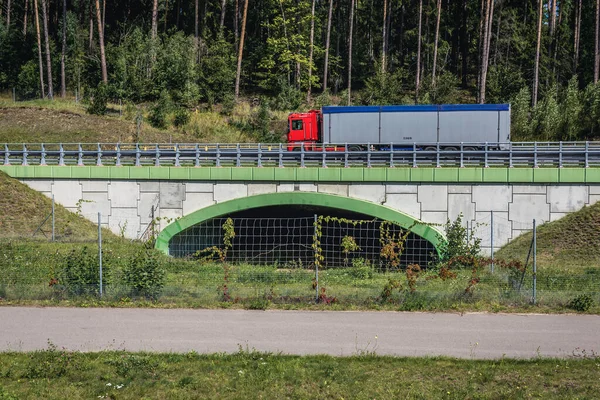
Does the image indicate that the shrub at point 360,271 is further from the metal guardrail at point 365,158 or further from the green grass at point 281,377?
the green grass at point 281,377

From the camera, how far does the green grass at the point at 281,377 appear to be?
31.1ft

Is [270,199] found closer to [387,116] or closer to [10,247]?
[10,247]

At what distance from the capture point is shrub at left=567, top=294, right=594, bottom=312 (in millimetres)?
14484

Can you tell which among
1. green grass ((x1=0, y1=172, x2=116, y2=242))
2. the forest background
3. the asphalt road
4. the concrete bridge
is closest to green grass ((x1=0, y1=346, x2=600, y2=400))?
the asphalt road

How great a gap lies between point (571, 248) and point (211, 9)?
187ft

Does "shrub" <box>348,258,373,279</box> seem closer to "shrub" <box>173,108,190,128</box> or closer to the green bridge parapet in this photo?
the green bridge parapet

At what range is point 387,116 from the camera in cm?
3275

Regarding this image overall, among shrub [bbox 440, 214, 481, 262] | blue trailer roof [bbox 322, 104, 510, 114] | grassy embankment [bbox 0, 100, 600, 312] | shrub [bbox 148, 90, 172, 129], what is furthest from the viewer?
shrub [bbox 148, 90, 172, 129]

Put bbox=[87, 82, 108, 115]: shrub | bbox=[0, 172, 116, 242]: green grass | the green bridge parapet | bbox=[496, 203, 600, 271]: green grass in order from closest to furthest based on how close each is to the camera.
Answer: bbox=[496, 203, 600, 271]: green grass, the green bridge parapet, bbox=[0, 172, 116, 242]: green grass, bbox=[87, 82, 108, 115]: shrub

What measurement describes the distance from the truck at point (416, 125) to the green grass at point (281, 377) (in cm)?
2081

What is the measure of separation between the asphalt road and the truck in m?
17.7

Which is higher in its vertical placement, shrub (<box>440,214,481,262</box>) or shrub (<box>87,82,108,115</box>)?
shrub (<box>87,82,108,115</box>)

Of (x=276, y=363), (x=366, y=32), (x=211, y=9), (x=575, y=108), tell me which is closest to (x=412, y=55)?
(x=366, y=32)

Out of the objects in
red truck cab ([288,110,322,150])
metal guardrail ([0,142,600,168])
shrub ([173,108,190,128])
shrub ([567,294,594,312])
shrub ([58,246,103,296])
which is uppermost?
shrub ([173,108,190,128])
